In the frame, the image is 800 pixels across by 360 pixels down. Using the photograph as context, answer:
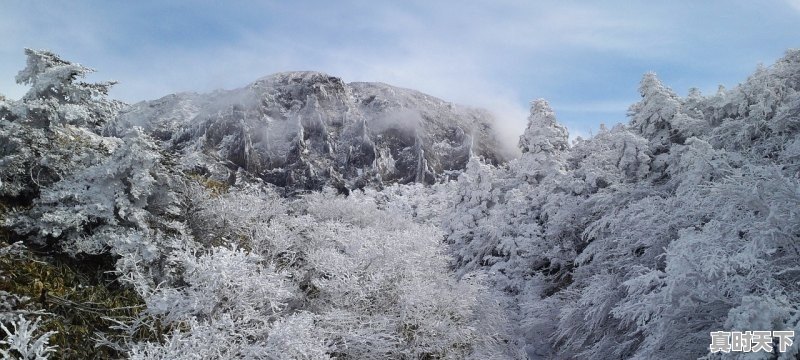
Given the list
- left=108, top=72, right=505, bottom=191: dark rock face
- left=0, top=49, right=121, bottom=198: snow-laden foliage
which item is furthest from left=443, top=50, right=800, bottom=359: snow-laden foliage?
left=108, top=72, right=505, bottom=191: dark rock face

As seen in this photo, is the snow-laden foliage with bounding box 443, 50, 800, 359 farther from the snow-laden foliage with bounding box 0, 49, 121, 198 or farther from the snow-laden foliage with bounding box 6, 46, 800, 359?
the snow-laden foliage with bounding box 0, 49, 121, 198

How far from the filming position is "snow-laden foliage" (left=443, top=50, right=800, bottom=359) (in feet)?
22.1

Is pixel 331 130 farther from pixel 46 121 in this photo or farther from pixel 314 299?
pixel 46 121

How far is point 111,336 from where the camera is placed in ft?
23.9

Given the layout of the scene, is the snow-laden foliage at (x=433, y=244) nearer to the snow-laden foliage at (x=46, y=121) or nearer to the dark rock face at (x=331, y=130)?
the snow-laden foliage at (x=46, y=121)

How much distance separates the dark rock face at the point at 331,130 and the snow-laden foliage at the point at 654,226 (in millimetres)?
68465

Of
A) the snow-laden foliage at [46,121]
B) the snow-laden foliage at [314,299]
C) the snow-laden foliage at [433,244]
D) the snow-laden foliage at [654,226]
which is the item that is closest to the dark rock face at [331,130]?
the snow-laden foliage at [654,226]

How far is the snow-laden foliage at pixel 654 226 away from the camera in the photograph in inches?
265

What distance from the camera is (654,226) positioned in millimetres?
11234

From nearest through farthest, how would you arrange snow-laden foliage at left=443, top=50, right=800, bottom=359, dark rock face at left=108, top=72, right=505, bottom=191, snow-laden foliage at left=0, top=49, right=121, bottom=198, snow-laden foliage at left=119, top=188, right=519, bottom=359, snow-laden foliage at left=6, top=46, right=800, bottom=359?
1. snow-laden foliage at left=443, top=50, right=800, bottom=359
2. snow-laden foliage at left=6, top=46, right=800, bottom=359
3. snow-laden foliage at left=119, top=188, right=519, bottom=359
4. snow-laden foliage at left=0, top=49, right=121, bottom=198
5. dark rock face at left=108, top=72, right=505, bottom=191

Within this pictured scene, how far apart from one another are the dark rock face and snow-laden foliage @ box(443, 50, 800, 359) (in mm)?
68465

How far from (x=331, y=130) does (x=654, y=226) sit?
363ft

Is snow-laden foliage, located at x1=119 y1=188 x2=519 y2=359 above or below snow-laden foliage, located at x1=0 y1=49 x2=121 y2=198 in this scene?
below

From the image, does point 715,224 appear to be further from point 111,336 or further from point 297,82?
point 297,82
